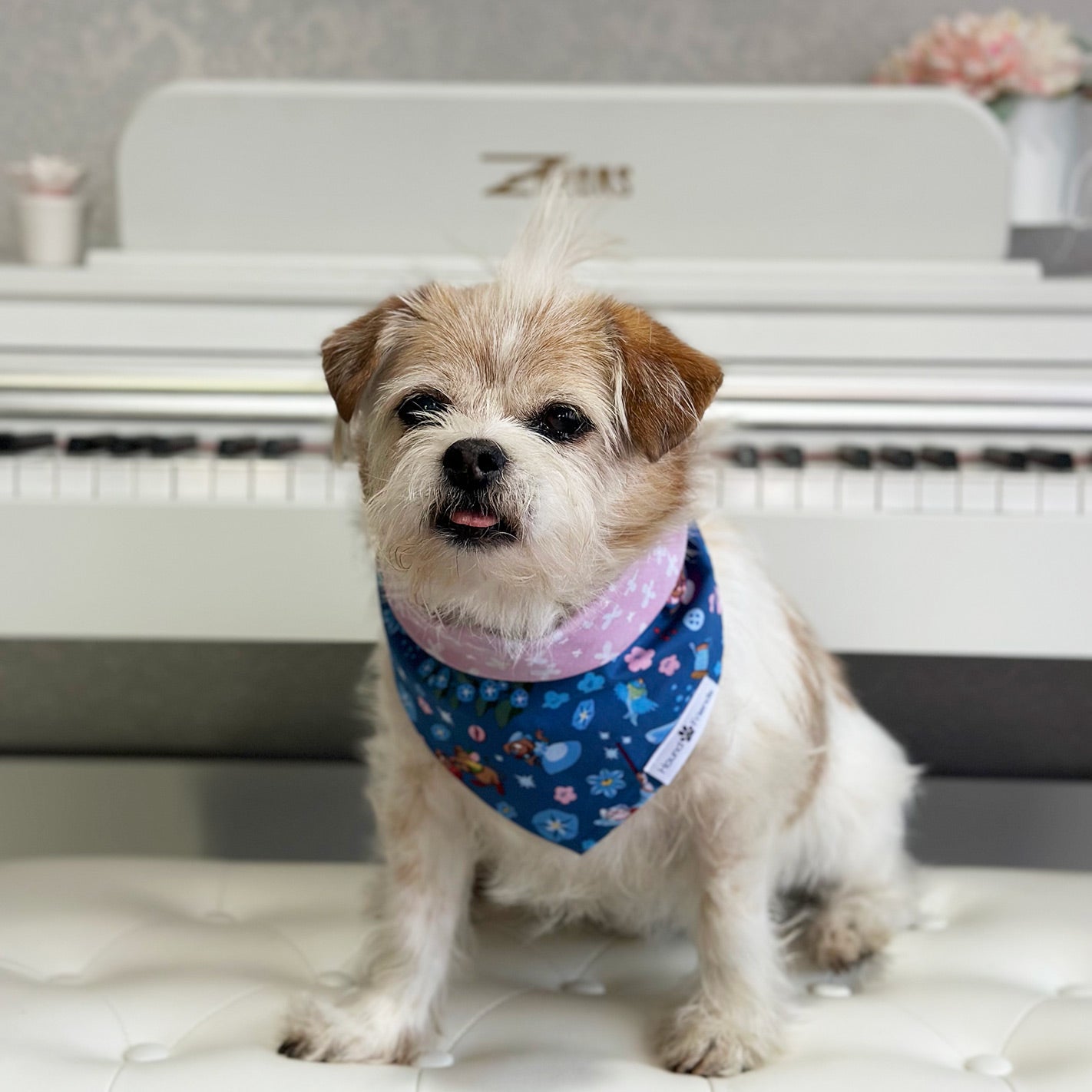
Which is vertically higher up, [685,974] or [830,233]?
[830,233]

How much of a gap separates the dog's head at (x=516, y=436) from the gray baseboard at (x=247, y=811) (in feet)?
4.10

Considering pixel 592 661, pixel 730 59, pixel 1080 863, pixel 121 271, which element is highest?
pixel 730 59

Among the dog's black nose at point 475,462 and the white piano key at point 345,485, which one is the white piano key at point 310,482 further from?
the dog's black nose at point 475,462

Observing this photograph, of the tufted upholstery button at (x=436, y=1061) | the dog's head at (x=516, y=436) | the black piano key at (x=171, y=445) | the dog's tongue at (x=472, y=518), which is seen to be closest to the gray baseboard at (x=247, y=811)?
the black piano key at (x=171, y=445)

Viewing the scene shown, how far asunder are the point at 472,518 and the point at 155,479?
0.57 metres

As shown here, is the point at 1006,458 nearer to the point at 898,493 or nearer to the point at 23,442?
the point at 898,493

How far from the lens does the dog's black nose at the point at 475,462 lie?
0.90 metres

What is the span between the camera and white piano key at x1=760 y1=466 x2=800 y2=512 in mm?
1352

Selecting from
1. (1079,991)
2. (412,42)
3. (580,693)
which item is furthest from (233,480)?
(412,42)

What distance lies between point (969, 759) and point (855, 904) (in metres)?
1.13

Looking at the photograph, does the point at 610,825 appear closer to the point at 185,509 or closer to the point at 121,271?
the point at 185,509

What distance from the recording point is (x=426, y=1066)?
104 centimetres

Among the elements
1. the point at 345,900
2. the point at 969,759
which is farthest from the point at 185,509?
the point at 969,759

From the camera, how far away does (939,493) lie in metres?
1.33
